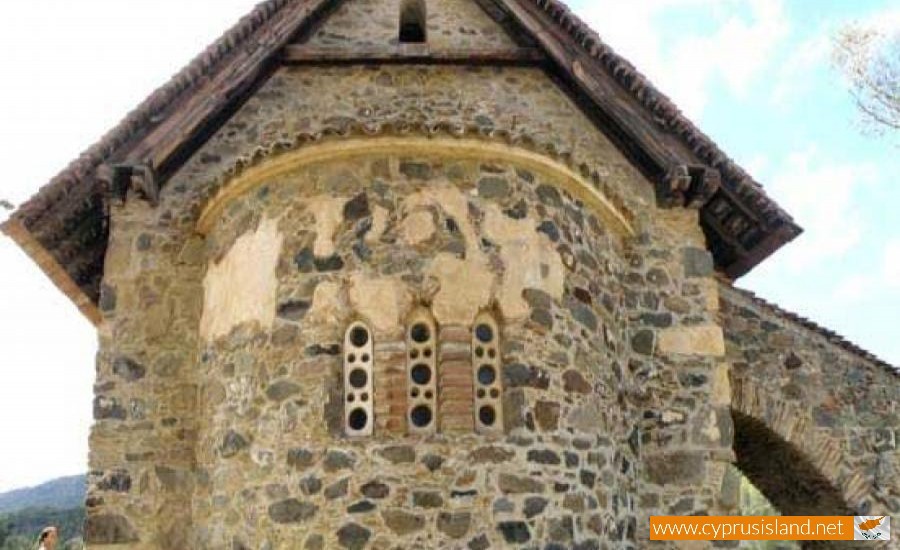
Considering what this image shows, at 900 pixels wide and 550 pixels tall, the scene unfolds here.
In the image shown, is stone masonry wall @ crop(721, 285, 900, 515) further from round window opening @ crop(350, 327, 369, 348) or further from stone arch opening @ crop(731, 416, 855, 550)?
round window opening @ crop(350, 327, 369, 348)

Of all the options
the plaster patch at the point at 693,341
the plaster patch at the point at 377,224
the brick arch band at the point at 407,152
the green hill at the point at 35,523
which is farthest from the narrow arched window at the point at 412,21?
the green hill at the point at 35,523

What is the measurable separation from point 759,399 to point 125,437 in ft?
19.0

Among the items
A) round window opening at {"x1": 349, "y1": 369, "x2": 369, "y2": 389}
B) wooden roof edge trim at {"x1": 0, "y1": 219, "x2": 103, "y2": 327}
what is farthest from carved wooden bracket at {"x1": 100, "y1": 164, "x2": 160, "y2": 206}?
round window opening at {"x1": 349, "y1": 369, "x2": 369, "y2": 389}

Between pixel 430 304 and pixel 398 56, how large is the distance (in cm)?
267

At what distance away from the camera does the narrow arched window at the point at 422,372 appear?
6668 millimetres

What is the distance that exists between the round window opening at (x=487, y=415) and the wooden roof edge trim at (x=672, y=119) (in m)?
3.41

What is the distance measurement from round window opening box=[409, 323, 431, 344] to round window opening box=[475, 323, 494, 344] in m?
0.35

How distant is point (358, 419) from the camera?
6688mm

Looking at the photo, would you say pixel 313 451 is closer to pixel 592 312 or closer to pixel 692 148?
pixel 592 312

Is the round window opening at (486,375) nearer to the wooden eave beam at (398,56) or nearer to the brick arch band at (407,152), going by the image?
the brick arch band at (407,152)

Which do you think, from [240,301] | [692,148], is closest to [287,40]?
[240,301]

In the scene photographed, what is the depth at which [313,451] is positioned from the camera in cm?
662

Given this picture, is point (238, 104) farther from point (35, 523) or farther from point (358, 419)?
point (35, 523)

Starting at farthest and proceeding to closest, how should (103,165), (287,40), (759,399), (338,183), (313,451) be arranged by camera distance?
1. (759,399)
2. (287,40)
3. (103,165)
4. (338,183)
5. (313,451)
